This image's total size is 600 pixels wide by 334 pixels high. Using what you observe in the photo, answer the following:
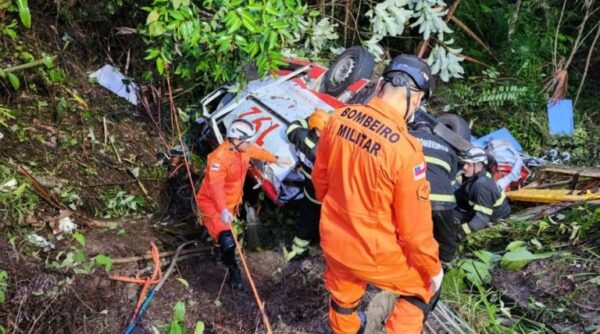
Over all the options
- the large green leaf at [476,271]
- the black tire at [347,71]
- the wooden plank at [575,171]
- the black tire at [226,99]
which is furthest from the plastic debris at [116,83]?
the wooden plank at [575,171]

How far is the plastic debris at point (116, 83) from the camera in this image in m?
6.52

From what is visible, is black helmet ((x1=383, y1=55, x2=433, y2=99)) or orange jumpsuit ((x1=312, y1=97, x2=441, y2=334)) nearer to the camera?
orange jumpsuit ((x1=312, y1=97, x2=441, y2=334))

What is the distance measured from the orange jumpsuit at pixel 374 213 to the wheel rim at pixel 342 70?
9.32ft

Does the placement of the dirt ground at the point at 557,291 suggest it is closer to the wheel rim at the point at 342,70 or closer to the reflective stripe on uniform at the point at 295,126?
the reflective stripe on uniform at the point at 295,126

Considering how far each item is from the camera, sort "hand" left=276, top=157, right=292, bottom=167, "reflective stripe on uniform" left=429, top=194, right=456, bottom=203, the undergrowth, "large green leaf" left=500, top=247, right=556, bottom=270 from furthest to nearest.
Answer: "hand" left=276, top=157, right=292, bottom=167, "large green leaf" left=500, top=247, right=556, bottom=270, the undergrowth, "reflective stripe on uniform" left=429, top=194, right=456, bottom=203

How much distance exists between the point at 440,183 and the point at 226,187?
180cm

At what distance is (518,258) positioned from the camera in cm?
421

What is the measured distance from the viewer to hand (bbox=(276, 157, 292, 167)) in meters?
5.10

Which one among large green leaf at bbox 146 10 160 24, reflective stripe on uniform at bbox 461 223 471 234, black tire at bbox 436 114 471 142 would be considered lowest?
reflective stripe on uniform at bbox 461 223 471 234

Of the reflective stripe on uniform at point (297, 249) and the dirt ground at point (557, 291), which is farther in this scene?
the reflective stripe on uniform at point (297, 249)

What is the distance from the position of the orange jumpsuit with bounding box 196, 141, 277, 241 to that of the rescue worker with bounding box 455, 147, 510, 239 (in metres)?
1.84

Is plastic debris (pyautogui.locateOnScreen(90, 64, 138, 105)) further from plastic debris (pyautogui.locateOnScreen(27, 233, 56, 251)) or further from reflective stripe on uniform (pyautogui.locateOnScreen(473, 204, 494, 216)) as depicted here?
reflective stripe on uniform (pyautogui.locateOnScreen(473, 204, 494, 216))

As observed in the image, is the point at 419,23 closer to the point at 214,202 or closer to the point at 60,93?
the point at 214,202

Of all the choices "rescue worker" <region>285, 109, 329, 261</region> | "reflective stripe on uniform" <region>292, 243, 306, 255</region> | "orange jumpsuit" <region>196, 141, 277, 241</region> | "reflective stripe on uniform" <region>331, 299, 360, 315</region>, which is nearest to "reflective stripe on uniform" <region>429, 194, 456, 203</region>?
"reflective stripe on uniform" <region>331, 299, 360, 315</region>
